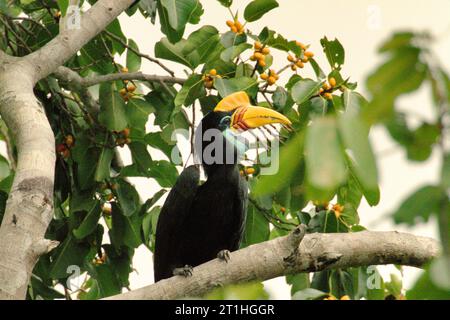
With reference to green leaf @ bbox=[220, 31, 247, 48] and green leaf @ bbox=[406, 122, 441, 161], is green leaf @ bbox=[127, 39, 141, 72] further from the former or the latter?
green leaf @ bbox=[406, 122, 441, 161]

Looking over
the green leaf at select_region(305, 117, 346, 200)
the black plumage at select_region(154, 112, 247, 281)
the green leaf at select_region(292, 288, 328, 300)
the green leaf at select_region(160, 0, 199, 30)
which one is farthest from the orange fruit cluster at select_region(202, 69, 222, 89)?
the green leaf at select_region(305, 117, 346, 200)

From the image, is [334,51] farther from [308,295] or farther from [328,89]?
[308,295]

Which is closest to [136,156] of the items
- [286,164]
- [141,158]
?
[141,158]

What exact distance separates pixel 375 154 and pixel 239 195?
3.44 m

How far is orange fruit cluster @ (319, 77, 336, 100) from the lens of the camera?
4.08 m

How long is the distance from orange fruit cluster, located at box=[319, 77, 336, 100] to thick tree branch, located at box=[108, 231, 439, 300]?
787mm

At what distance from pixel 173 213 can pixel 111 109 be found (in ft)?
2.41

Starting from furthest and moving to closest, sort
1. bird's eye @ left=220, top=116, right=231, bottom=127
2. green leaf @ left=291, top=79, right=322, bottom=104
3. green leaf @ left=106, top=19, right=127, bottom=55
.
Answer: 1. bird's eye @ left=220, top=116, right=231, bottom=127
2. green leaf @ left=106, top=19, right=127, bottom=55
3. green leaf @ left=291, top=79, right=322, bottom=104

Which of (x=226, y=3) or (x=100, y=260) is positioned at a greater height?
(x=226, y=3)

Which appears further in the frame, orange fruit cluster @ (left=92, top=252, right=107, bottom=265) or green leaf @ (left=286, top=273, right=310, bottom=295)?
orange fruit cluster @ (left=92, top=252, right=107, bottom=265)

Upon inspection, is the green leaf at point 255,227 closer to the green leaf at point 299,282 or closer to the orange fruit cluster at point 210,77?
the green leaf at point 299,282

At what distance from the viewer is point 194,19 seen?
479cm

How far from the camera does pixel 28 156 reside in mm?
3049
